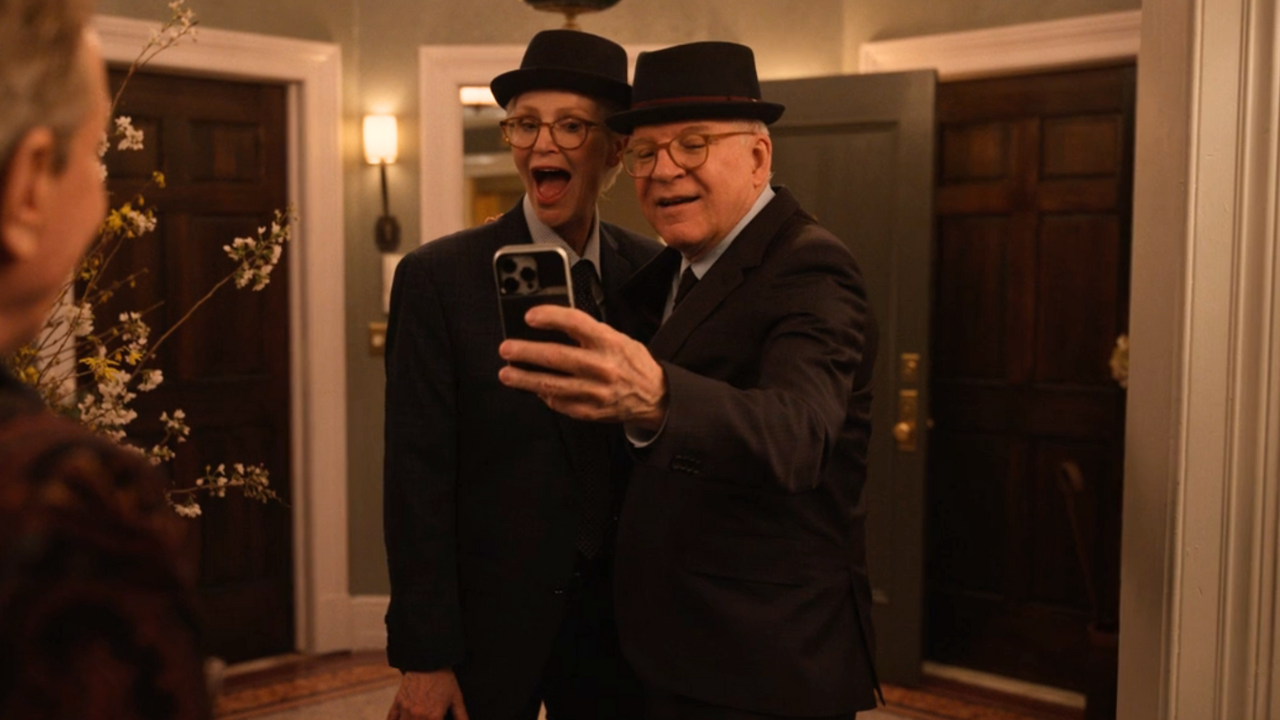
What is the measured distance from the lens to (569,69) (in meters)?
1.72

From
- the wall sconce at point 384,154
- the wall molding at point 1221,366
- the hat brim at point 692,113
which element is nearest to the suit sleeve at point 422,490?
the hat brim at point 692,113

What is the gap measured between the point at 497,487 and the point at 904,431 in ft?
7.66

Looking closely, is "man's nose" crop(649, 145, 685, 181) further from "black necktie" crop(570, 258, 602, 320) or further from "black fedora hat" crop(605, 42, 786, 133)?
"black necktie" crop(570, 258, 602, 320)

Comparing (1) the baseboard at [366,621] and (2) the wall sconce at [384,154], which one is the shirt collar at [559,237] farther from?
(1) the baseboard at [366,621]

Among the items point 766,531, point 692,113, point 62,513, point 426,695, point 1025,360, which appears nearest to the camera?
point 62,513

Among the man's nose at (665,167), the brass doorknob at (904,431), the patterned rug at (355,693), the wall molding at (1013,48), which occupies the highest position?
the wall molding at (1013,48)

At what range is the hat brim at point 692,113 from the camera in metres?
1.49

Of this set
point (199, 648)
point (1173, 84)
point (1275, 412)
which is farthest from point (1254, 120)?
point (199, 648)

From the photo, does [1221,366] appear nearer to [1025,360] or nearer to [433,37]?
[1025,360]

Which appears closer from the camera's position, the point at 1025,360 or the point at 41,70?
the point at 41,70

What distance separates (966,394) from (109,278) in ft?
9.49

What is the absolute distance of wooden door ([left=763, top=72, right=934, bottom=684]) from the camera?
375 centimetres

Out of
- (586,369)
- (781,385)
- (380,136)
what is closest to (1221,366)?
(781,385)

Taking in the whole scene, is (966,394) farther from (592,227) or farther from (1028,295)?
(592,227)
